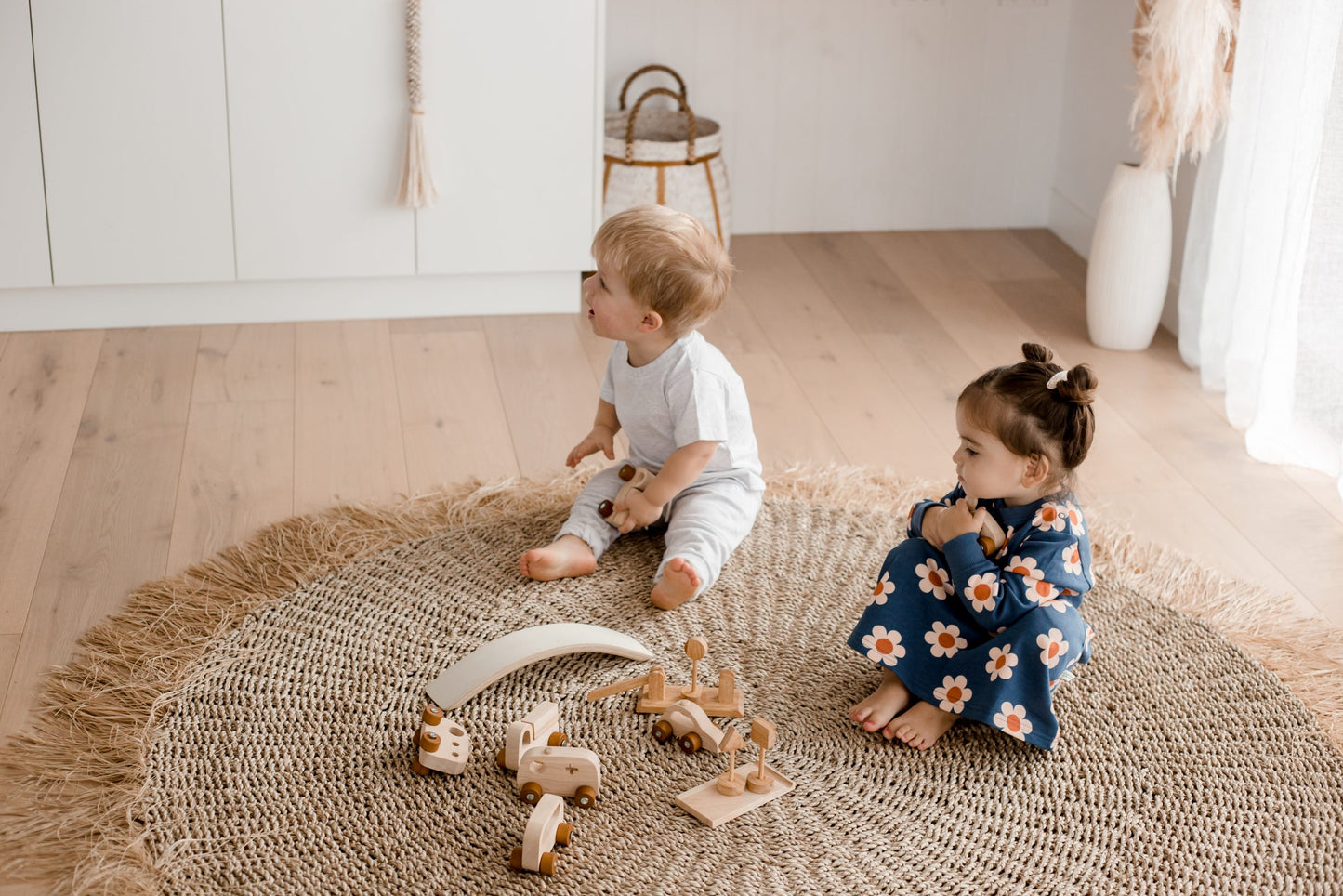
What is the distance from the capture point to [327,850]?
1.40 metres

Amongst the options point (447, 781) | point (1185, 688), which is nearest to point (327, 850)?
point (447, 781)

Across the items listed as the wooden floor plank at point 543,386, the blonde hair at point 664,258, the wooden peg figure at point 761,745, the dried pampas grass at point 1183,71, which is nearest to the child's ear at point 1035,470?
the wooden peg figure at point 761,745

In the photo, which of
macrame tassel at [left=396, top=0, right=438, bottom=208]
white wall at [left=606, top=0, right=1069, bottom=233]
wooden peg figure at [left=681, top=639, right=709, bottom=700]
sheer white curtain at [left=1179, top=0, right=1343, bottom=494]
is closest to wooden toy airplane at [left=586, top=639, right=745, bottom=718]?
wooden peg figure at [left=681, top=639, right=709, bottom=700]

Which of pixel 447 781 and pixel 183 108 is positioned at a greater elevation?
pixel 183 108

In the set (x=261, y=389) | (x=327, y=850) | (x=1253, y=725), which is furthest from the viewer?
(x=261, y=389)

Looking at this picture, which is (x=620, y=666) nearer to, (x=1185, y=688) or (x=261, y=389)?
(x=1185, y=688)

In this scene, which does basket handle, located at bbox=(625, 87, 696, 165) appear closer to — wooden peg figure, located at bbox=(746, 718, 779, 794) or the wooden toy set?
the wooden toy set

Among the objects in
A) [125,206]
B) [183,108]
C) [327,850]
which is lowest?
[327,850]

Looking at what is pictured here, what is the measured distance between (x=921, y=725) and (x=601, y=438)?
2.10 feet

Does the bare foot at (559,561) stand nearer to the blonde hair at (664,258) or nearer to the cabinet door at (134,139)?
the blonde hair at (664,258)

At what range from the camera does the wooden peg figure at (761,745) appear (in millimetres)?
1437

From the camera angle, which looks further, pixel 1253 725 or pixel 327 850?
pixel 1253 725

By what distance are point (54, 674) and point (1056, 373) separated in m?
1.21

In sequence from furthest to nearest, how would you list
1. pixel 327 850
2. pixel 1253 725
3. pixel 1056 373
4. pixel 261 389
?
1. pixel 261 389
2. pixel 1253 725
3. pixel 1056 373
4. pixel 327 850
